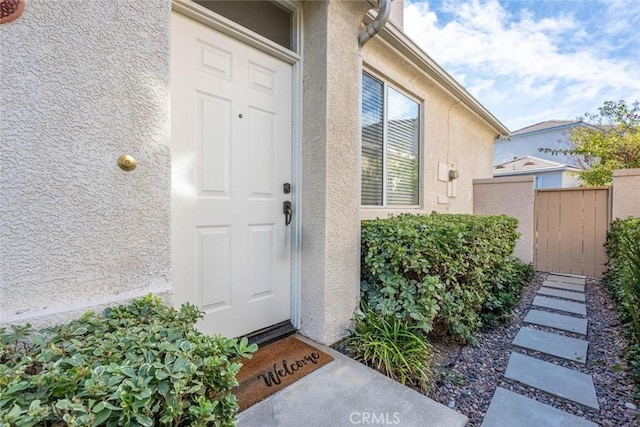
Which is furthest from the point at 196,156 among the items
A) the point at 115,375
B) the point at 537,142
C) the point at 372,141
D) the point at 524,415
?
the point at 537,142

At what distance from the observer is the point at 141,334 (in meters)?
1.25

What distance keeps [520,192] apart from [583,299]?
103 inches

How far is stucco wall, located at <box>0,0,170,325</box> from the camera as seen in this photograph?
134 centimetres

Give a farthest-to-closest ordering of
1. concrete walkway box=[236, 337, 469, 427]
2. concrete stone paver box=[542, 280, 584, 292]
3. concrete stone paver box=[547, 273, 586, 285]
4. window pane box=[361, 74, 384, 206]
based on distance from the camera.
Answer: concrete stone paver box=[547, 273, 586, 285], concrete stone paver box=[542, 280, 584, 292], window pane box=[361, 74, 384, 206], concrete walkway box=[236, 337, 469, 427]

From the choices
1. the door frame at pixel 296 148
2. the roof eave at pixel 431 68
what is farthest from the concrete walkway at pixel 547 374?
the roof eave at pixel 431 68

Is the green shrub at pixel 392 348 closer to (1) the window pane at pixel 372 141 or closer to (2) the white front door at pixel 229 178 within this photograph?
(2) the white front door at pixel 229 178

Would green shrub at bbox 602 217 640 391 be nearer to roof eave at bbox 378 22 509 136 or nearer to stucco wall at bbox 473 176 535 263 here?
stucco wall at bbox 473 176 535 263

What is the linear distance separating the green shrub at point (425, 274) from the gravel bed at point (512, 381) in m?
0.26

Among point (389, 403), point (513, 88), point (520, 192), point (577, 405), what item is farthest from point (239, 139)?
point (513, 88)

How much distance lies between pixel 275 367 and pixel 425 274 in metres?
1.52

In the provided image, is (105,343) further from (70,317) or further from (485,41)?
(485,41)

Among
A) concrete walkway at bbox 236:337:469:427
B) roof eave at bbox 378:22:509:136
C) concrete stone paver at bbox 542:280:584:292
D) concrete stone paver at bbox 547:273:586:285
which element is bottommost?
concrete stone paver at bbox 542:280:584:292
